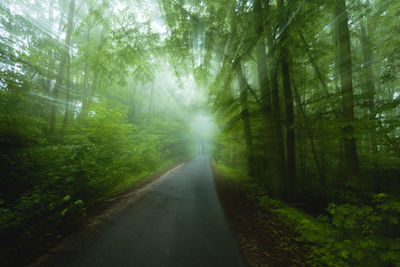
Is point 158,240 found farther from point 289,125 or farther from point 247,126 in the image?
point 247,126

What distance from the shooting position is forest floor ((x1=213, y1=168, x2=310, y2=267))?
2.56m

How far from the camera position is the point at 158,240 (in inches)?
116

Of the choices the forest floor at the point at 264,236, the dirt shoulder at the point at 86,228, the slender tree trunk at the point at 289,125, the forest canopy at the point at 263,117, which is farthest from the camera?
the slender tree trunk at the point at 289,125

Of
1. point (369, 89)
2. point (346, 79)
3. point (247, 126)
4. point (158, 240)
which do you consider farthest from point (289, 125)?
point (158, 240)

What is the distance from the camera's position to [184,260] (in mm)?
2520

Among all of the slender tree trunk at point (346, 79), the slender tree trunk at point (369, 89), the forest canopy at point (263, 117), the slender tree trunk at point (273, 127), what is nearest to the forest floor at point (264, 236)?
the forest canopy at point (263, 117)

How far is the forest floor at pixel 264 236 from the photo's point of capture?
256cm

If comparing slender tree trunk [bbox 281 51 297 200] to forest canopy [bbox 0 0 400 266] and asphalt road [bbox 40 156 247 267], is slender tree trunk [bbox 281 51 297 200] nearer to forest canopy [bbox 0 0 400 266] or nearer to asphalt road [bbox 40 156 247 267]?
forest canopy [bbox 0 0 400 266]

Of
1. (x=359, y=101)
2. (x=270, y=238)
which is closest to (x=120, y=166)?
(x=270, y=238)

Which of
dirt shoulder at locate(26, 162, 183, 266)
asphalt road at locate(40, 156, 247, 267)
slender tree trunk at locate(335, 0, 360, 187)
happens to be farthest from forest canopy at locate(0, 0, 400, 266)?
asphalt road at locate(40, 156, 247, 267)

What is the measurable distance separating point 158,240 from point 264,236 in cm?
227

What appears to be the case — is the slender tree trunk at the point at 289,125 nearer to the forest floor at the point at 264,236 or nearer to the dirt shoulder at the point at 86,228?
the forest floor at the point at 264,236

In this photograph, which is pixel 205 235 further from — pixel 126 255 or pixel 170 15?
pixel 170 15

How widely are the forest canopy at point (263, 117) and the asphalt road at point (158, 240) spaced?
35.9 inches
